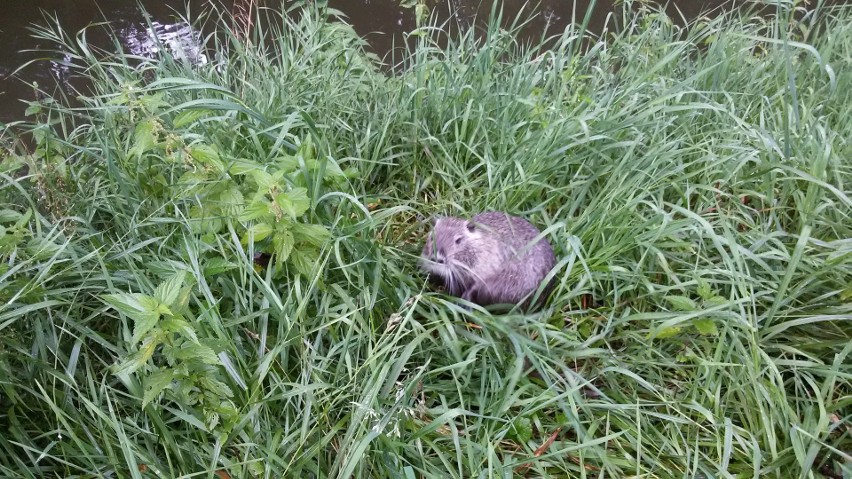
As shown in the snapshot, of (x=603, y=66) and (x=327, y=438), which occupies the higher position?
(x=603, y=66)

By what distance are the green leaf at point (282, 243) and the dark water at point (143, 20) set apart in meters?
2.81

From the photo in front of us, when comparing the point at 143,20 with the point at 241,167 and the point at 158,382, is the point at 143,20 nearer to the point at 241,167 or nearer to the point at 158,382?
the point at 241,167

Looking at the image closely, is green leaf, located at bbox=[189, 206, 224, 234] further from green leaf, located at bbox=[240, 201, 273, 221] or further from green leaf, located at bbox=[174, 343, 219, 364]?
green leaf, located at bbox=[174, 343, 219, 364]

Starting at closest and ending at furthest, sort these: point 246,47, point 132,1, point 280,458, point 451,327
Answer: point 280,458
point 451,327
point 246,47
point 132,1

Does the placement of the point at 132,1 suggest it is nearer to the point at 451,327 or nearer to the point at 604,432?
the point at 451,327

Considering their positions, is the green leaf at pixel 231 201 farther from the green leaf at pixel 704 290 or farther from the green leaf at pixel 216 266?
the green leaf at pixel 704 290

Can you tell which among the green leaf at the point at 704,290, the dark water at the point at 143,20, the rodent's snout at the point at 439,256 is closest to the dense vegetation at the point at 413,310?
the green leaf at the point at 704,290

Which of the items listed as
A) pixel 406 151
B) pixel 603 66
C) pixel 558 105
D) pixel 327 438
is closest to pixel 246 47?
pixel 406 151

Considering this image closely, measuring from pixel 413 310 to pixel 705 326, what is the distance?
100 centimetres

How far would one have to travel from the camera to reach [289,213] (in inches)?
68.2

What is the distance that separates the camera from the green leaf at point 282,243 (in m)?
1.77

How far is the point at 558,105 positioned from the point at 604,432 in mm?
1552

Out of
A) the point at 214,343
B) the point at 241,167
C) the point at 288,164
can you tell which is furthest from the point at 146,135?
the point at 214,343

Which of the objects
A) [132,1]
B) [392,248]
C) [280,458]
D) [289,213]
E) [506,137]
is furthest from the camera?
[132,1]
